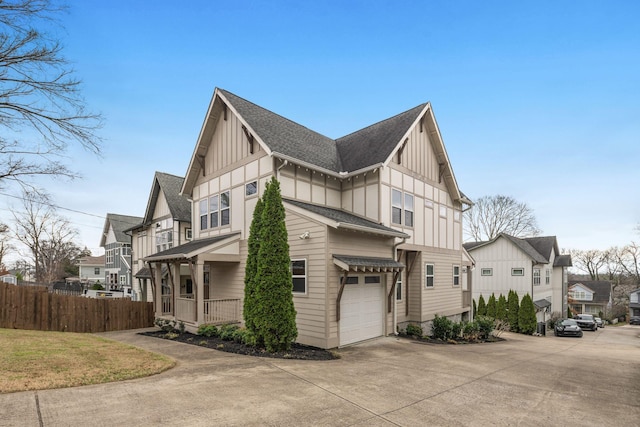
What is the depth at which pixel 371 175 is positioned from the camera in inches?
571

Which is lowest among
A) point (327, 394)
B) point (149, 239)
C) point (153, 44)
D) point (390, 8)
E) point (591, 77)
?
point (327, 394)

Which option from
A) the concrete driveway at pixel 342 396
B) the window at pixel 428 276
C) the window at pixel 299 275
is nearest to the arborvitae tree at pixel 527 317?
the window at pixel 428 276

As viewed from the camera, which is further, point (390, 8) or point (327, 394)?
point (390, 8)

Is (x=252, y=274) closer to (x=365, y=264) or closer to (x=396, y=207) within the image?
(x=365, y=264)

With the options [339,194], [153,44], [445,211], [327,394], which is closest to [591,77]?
[445,211]

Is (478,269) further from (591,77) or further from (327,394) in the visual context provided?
(327,394)

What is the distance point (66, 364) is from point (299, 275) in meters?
6.61

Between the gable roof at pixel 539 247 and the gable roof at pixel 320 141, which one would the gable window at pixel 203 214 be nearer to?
the gable roof at pixel 320 141

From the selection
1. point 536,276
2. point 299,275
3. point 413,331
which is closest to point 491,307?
point 536,276

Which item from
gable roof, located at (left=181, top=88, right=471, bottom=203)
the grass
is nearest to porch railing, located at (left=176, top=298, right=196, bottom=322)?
the grass

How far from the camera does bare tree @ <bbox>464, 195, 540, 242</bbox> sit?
1747 inches

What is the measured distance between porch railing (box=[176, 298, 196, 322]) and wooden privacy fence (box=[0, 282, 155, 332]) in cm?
359

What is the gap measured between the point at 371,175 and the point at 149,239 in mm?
20245

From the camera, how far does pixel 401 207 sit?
15359 millimetres
